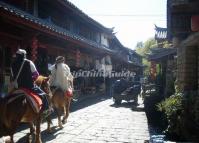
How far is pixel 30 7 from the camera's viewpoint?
14.4m

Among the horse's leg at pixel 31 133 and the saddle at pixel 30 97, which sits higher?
the saddle at pixel 30 97

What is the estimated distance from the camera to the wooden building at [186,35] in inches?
281

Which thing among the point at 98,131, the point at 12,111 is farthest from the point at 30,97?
the point at 98,131

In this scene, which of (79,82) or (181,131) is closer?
(181,131)

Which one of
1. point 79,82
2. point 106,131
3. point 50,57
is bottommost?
point 106,131

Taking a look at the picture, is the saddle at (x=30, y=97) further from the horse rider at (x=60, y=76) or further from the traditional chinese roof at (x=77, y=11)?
the traditional chinese roof at (x=77, y=11)

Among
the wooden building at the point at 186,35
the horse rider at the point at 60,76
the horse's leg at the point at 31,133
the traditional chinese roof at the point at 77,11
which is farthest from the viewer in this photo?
the traditional chinese roof at the point at 77,11

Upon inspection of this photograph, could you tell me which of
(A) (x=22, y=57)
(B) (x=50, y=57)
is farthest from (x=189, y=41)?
(B) (x=50, y=57)

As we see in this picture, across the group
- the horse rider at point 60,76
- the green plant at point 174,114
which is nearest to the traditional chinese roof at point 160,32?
the horse rider at point 60,76

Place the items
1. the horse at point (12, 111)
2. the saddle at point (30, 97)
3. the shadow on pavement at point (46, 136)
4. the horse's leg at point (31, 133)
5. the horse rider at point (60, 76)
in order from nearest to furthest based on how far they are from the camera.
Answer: the horse at point (12, 111) → the saddle at point (30, 97) → the horse's leg at point (31, 133) → the shadow on pavement at point (46, 136) → the horse rider at point (60, 76)

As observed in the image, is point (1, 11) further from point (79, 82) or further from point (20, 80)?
point (79, 82)

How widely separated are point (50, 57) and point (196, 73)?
7309 mm

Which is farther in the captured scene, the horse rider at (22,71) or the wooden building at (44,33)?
the wooden building at (44,33)

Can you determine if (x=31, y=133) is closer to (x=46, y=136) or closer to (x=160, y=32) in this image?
(x=46, y=136)
